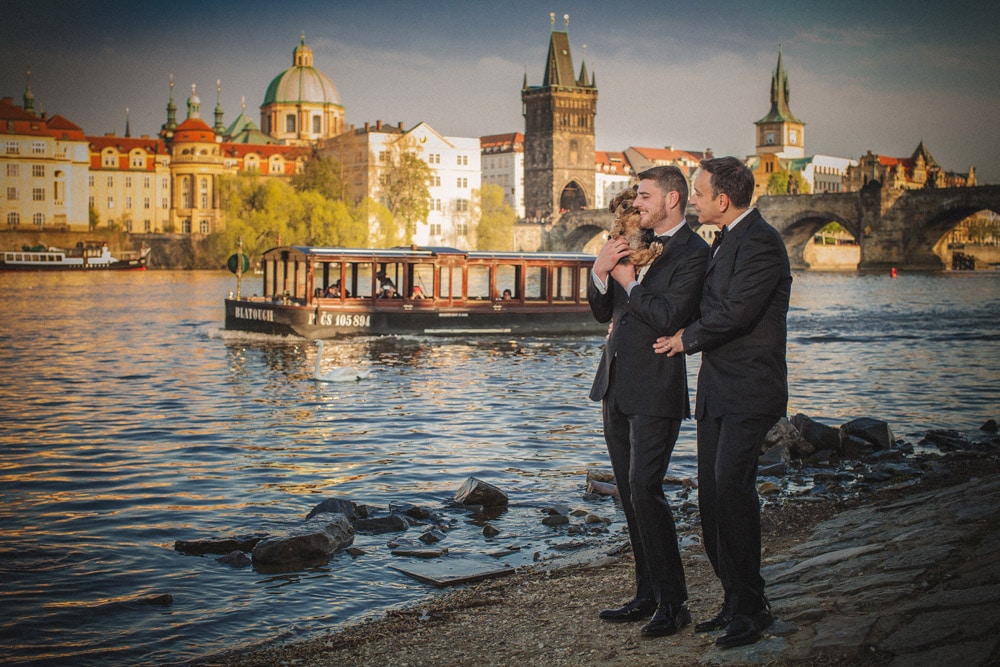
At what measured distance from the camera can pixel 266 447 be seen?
46.8ft

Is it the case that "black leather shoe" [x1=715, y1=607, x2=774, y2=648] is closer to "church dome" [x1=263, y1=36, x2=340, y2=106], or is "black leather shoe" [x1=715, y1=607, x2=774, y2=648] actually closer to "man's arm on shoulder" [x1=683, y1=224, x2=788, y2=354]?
"man's arm on shoulder" [x1=683, y1=224, x2=788, y2=354]

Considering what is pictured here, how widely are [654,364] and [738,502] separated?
73cm

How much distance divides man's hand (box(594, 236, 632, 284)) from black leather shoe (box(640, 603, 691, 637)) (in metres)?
1.61

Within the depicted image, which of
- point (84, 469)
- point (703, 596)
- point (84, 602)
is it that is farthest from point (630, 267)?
point (84, 469)

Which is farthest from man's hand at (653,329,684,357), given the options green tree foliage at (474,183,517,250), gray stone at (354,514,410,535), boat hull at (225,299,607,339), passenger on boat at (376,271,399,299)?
green tree foliage at (474,183,517,250)

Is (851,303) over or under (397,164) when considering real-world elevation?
under

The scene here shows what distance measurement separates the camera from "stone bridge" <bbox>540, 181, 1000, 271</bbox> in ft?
307

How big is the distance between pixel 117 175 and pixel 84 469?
367 ft

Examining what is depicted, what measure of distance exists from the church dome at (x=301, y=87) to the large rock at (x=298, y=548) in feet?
438

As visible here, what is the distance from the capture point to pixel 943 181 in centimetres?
16525

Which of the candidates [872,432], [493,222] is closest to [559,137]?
[493,222]

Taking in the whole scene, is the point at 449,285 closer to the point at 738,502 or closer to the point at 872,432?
the point at 872,432

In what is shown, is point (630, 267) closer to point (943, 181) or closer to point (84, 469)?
point (84, 469)

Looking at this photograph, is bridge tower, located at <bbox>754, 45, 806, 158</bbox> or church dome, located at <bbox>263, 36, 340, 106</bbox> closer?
church dome, located at <bbox>263, 36, 340, 106</bbox>
